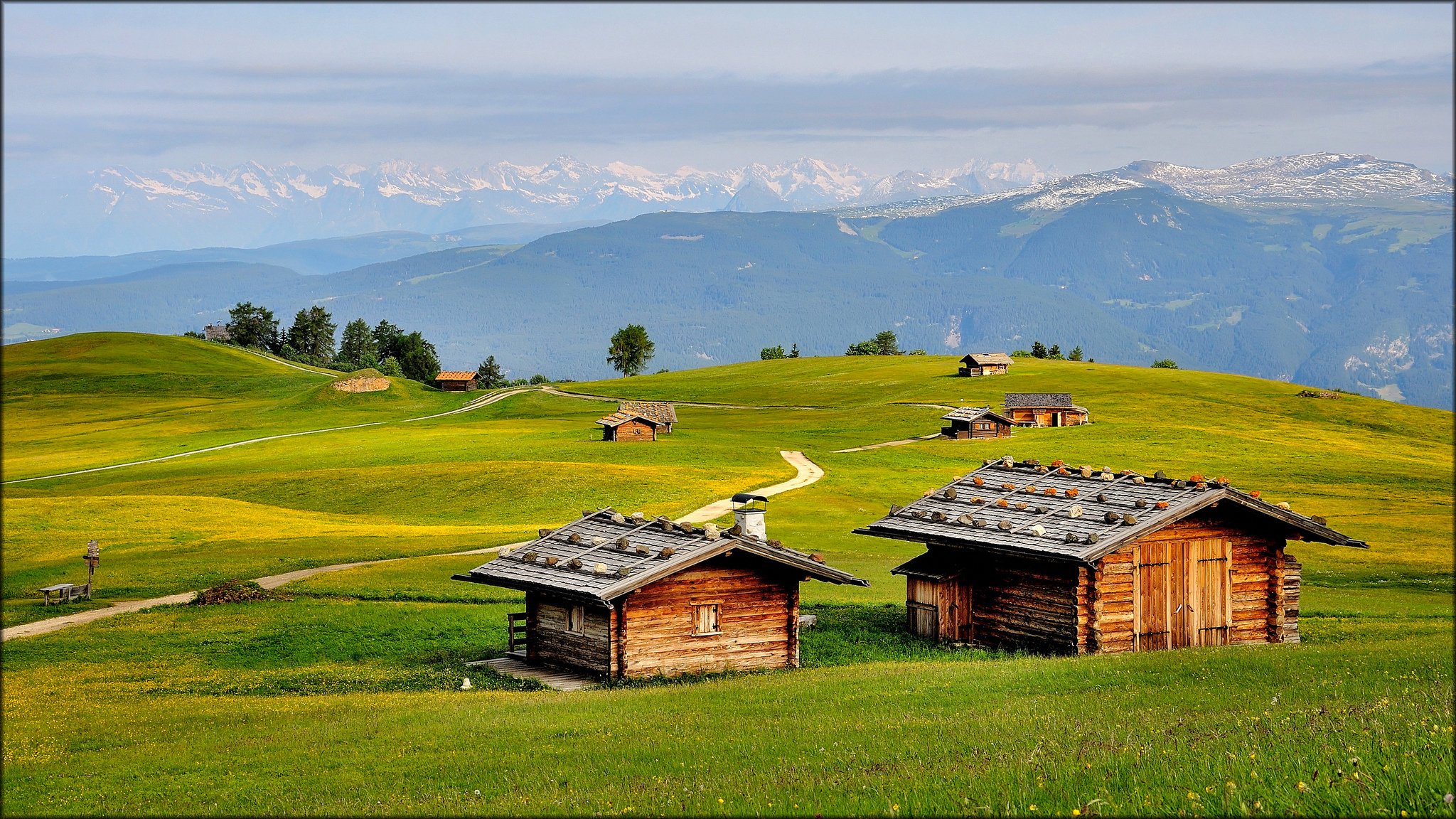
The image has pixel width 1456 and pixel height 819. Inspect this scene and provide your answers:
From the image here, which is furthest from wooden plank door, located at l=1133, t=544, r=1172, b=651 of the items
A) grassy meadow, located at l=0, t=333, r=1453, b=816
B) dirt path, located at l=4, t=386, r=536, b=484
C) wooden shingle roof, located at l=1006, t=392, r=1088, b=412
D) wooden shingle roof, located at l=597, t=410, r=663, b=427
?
wooden shingle roof, located at l=1006, t=392, r=1088, b=412

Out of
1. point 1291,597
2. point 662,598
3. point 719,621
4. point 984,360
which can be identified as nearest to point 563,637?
point 662,598

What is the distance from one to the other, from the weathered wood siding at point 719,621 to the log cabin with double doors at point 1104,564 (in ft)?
17.2

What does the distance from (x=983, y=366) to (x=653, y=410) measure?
73.3m

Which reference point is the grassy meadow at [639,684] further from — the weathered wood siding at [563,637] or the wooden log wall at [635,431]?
the wooden log wall at [635,431]

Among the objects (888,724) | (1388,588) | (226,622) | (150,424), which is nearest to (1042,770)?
(888,724)

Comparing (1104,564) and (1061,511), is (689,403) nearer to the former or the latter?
(1061,511)

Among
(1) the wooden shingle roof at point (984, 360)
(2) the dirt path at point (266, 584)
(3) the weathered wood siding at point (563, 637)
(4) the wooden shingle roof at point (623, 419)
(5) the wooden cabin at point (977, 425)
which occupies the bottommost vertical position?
(2) the dirt path at point (266, 584)

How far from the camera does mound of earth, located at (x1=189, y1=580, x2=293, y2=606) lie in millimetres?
45344

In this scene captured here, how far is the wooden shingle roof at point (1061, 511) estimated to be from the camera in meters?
32.7

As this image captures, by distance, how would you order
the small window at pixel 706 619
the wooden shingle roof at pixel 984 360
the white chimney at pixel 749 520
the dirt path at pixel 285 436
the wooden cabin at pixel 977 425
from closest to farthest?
the small window at pixel 706 619 < the white chimney at pixel 749 520 < the dirt path at pixel 285 436 < the wooden cabin at pixel 977 425 < the wooden shingle roof at pixel 984 360

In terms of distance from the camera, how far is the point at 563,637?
33281mm

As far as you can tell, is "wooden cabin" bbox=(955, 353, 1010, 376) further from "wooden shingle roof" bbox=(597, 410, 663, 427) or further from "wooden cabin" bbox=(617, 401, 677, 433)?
"wooden shingle roof" bbox=(597, 410, 663, 427)

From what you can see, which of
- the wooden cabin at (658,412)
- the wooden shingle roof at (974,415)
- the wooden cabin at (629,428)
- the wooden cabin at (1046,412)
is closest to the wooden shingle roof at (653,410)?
the wooden cabin at (658,412)

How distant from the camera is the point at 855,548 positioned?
198 ft
